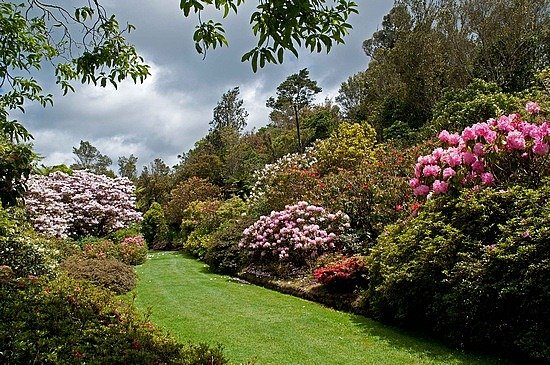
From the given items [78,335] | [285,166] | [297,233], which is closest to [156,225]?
[285,166]

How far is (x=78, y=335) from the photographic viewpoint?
152 inches

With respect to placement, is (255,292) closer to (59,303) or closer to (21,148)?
(59,303)

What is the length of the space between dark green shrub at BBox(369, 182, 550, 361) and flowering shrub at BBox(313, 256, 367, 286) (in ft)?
4.23

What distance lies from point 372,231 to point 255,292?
9.92 ft

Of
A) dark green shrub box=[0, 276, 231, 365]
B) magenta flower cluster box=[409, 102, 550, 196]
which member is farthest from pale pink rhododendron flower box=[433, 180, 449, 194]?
dark green shrub box=[0, 276, 231, 365]

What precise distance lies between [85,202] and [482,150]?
622 inches

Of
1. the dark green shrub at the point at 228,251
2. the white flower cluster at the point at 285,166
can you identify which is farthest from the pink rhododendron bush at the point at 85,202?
the white flower cluster at the point at 285,166

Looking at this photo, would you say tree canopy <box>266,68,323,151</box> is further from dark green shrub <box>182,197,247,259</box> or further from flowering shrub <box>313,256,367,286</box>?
flowering shrub <box>313,256,367,286</box>

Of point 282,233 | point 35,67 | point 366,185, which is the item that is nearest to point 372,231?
point 366,185

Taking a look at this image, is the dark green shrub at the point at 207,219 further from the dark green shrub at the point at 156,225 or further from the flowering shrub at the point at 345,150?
the dark green shrub at the point at 156,225

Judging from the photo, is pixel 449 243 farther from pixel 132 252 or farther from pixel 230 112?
pixel 230 112

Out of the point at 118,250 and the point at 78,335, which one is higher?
the point at 118,250

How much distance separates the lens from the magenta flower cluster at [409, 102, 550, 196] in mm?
5762

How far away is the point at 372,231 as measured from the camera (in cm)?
1023
